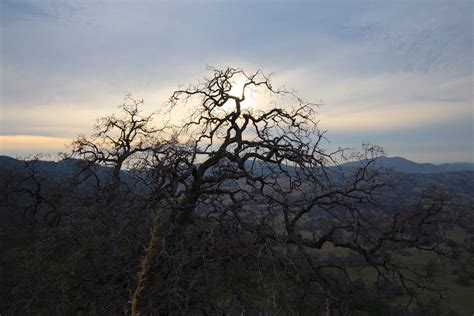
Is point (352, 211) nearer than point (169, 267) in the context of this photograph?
No

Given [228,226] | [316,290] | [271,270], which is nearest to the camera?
[271,270]

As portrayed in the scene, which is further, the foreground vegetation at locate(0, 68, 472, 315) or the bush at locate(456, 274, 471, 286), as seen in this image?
the bush at locate(456, 274, 471, 286)

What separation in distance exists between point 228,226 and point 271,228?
0.86 meters

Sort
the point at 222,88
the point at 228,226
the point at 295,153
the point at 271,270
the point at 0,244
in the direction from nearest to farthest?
the point at 271,270 < the point at 228,226 < the point at 295,153 < the point at 222,88 < the point at 0,244

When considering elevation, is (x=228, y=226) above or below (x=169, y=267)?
above

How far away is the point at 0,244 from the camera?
70.7 ft

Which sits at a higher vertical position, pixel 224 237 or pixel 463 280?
pixel 224 237

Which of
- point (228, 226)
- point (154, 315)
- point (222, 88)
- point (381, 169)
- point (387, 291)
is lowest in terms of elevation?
point (387, 291)

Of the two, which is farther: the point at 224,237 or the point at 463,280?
the point at 463,280

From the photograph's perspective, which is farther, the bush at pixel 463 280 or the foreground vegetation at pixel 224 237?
the bush at pixel 463 280

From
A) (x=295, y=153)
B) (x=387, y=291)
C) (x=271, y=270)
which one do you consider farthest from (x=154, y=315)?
(x=387, y=291)

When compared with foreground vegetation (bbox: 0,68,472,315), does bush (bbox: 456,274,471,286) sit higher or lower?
lower

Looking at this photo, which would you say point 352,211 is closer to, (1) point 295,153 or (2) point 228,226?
(1) point 295,153

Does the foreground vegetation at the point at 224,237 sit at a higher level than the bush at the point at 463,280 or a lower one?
higher
